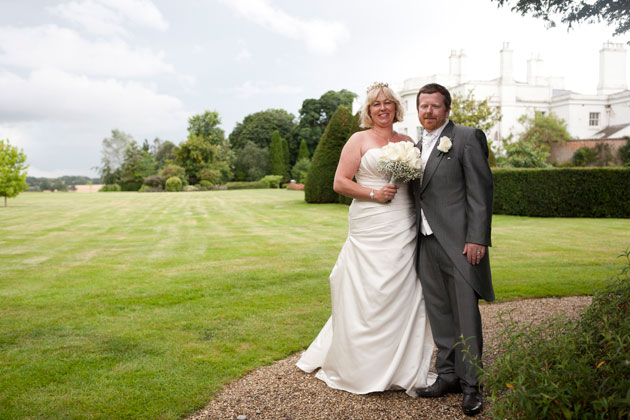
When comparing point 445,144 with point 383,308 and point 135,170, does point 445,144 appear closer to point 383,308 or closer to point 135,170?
point 383,308

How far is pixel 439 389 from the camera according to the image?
340 cm

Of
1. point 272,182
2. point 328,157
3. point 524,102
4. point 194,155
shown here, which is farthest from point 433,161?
point 194,155

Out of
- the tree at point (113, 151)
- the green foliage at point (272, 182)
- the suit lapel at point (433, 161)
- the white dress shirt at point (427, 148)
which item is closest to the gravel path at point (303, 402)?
the white dress shirt at point (427, 148)

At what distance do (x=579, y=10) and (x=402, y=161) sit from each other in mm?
3449

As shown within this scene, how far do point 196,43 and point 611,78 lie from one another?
32.9 m

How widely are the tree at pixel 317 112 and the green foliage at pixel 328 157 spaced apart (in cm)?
3492

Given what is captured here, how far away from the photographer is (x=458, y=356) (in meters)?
3.27

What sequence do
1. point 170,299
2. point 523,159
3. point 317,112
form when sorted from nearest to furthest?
point 170,299
point 523,159
point 317,112

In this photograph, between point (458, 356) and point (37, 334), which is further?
point (37, 334)

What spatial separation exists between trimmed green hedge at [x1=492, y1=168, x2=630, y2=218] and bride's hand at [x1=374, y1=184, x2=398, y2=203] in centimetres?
1516

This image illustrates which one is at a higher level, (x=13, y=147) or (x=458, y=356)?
(x=13, y=147)

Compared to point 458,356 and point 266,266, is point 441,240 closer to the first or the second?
point 458,356

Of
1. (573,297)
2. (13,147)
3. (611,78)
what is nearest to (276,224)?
(573,297)

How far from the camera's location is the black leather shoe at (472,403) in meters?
3.10
